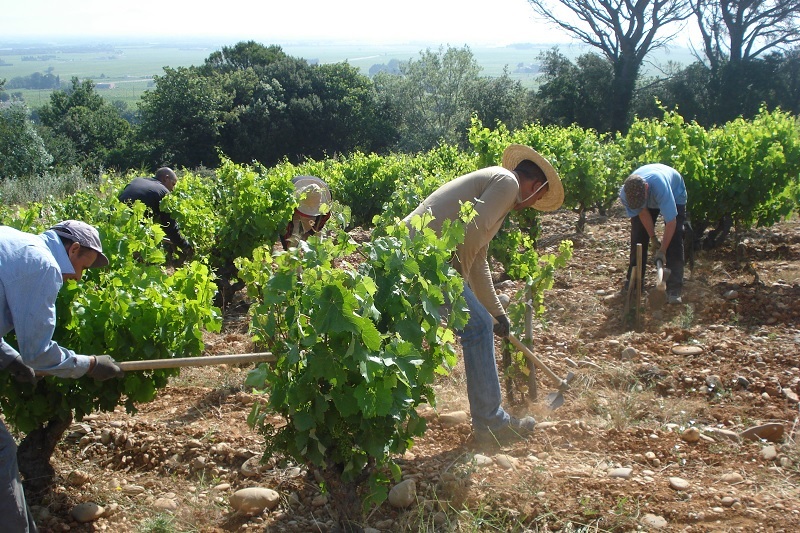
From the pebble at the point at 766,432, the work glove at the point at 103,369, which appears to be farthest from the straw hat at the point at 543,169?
the work glove at the point at 103,369

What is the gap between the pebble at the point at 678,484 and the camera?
3625 millimetres

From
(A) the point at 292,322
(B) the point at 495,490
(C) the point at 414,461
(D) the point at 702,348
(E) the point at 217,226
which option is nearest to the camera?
(A) the point at 292,322

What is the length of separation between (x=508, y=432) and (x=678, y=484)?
964mm

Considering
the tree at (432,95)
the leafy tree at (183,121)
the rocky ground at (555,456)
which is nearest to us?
the rocky ground at (555,456)

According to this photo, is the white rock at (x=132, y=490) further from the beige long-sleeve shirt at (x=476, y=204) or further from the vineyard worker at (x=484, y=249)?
the beige long-sleeve shirt at (x=476, y=204)

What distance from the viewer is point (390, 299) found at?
10.2ft

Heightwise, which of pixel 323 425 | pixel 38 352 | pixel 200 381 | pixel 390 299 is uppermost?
pixel 390 299

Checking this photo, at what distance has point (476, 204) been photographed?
400 cm

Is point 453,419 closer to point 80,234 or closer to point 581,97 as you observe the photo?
point 80,234

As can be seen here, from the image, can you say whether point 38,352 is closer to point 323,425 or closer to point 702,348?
point 323,425

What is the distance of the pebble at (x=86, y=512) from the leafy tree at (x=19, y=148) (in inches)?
1049

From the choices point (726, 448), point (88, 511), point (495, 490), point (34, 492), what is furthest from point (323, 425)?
point (726, 448)

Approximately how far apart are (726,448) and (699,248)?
519 cm

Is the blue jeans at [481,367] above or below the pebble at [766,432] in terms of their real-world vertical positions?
above
